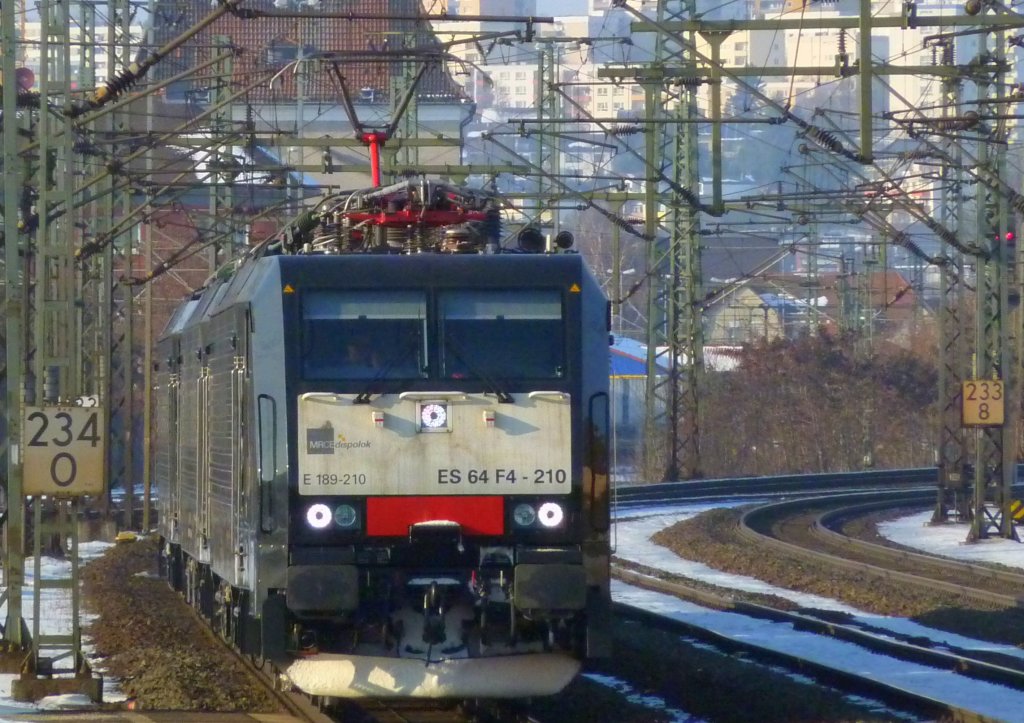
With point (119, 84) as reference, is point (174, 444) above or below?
below

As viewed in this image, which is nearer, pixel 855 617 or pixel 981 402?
pixel 855 617

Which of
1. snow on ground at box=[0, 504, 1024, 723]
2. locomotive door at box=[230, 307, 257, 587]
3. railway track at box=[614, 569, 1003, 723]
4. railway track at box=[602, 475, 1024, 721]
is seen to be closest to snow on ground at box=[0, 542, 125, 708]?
snow on ground at box=[0, 504, 1024, 723]

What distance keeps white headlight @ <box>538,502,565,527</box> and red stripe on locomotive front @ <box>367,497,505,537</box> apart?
0.27m

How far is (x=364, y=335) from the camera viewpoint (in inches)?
414

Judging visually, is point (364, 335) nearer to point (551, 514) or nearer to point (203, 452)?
point (551, 514)

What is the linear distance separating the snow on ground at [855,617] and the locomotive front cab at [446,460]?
3049 mm

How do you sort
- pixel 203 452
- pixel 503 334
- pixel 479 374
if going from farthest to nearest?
pixel 203 452 → pixel 503 334 → pixel 479 374

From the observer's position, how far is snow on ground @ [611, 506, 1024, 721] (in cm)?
1229

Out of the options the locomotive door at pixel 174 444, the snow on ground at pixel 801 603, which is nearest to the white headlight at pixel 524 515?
the snow on ground at pixel 801 603

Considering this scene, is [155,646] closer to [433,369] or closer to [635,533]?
[433,369]

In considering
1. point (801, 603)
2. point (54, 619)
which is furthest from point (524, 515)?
point (801, 603)

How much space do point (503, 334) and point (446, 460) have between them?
894 millimetres

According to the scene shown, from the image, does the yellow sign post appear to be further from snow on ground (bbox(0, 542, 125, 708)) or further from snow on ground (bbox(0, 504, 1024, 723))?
snow on ground (bbox(0, 542, 125, 708))

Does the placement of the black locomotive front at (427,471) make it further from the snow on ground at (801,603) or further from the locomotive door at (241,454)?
the snow on ground at (801,603)
